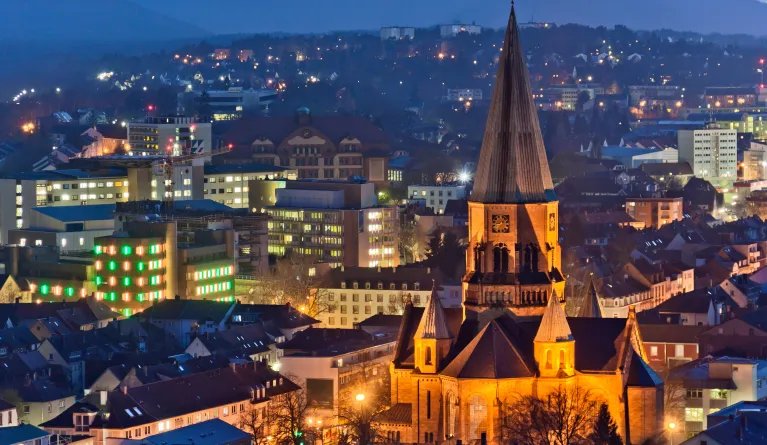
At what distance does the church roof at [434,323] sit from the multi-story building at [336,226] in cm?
7306

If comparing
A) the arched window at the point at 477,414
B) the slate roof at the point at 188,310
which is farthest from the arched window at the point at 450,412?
the slate roof at the point at 188,310

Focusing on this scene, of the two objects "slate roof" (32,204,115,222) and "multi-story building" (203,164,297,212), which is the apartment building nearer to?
"slate roof" (32,204,115,222)

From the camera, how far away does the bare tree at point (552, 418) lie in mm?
86062

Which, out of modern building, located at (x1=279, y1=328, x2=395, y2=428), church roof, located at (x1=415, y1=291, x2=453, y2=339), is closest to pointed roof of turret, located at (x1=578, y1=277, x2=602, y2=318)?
church roof, located at (x1=415, y1=291, x2=453, y2=339)

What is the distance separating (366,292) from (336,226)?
2449cm

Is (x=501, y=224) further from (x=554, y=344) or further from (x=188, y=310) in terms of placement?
(x=188, y=310)

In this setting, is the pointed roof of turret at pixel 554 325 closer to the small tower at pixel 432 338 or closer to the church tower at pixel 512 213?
the church tower at pixel 512 213

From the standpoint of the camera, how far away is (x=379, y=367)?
11069 cm

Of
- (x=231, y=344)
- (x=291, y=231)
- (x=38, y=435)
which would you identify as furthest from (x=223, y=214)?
(x=38, y=435)

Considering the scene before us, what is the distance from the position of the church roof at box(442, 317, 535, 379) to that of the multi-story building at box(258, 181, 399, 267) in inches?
2914

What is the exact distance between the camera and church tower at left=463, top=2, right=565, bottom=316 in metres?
90.2

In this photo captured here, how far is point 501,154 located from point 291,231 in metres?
76.8

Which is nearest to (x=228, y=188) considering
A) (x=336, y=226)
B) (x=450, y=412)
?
(x=336, y=226)

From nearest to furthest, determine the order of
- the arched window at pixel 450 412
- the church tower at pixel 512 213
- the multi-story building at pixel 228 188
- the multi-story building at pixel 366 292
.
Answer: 1. the arched window at pixel 450 412
2. the church tower at pixel 512 213
3. the multi-story building at pixel 366 292
4. the multi-story building at pixel 228 188
